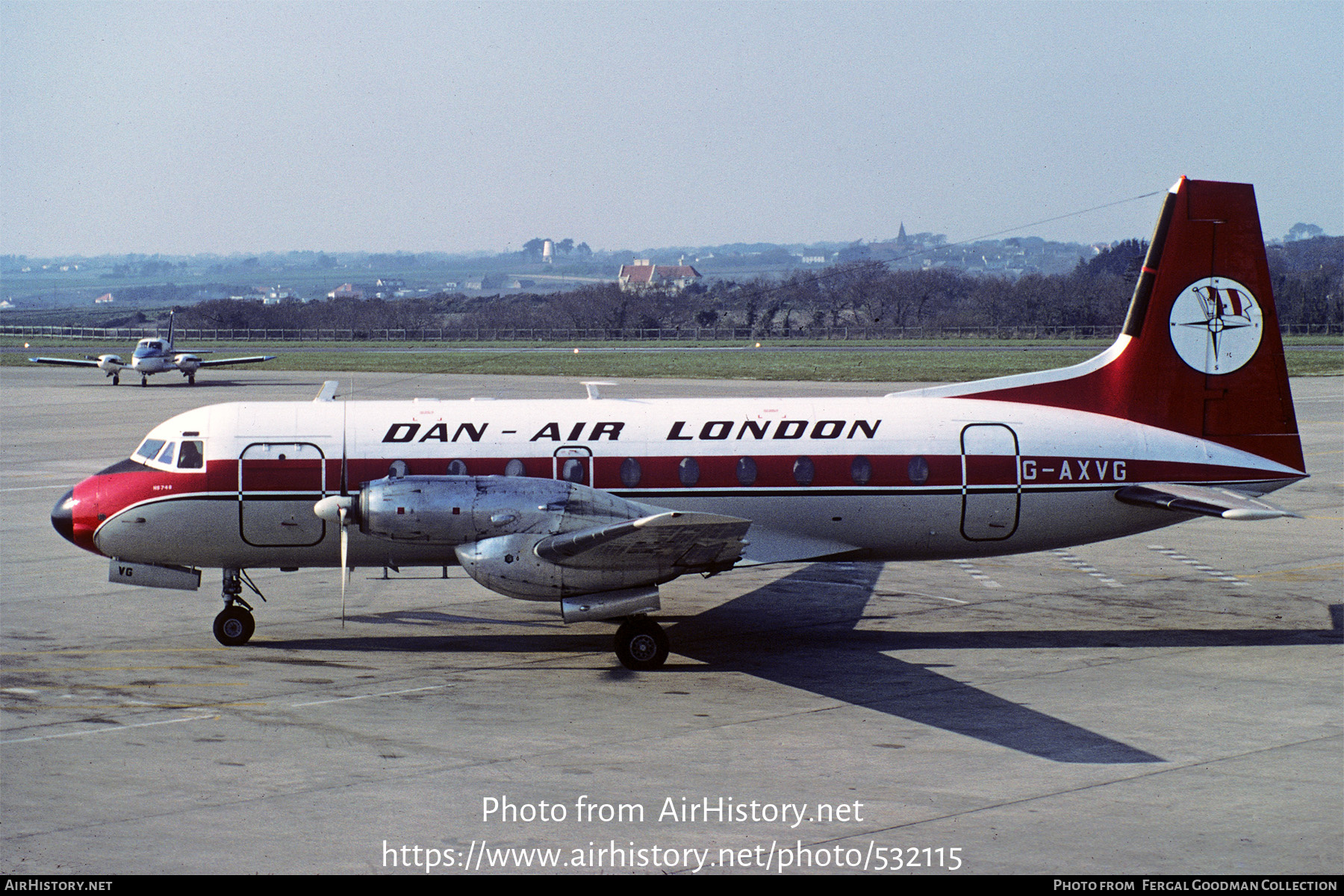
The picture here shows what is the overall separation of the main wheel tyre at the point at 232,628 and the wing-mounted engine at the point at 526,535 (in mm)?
3251

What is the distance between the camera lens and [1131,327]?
19672 mm

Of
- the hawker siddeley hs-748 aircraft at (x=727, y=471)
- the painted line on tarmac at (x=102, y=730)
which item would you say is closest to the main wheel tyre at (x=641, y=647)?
the hawker siddeley hs-748 aircraft at (x=727, y=471)

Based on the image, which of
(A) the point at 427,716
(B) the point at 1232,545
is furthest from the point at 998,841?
(B) the point at 1232,545

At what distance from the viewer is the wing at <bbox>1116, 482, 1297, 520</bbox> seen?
54.4 feet

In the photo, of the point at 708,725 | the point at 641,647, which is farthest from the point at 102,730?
the point at 708,725

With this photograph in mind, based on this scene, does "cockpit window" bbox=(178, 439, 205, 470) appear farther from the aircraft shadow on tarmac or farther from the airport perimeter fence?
the airport perimeter fence

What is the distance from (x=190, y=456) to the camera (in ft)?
59.0

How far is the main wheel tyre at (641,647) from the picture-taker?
16766mm

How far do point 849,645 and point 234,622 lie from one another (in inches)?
345

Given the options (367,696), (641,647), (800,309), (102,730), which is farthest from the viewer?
(800,309)

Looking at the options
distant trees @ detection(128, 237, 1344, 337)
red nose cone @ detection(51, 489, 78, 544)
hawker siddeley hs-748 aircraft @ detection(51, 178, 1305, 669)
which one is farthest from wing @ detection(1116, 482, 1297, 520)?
distant trees @ detection(128, 237, 1344, 337)

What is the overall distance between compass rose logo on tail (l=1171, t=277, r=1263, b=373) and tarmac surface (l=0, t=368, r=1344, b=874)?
4004mm

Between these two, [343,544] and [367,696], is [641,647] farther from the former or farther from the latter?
[343,544]

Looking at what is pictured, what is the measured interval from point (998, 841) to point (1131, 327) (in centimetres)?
1120
